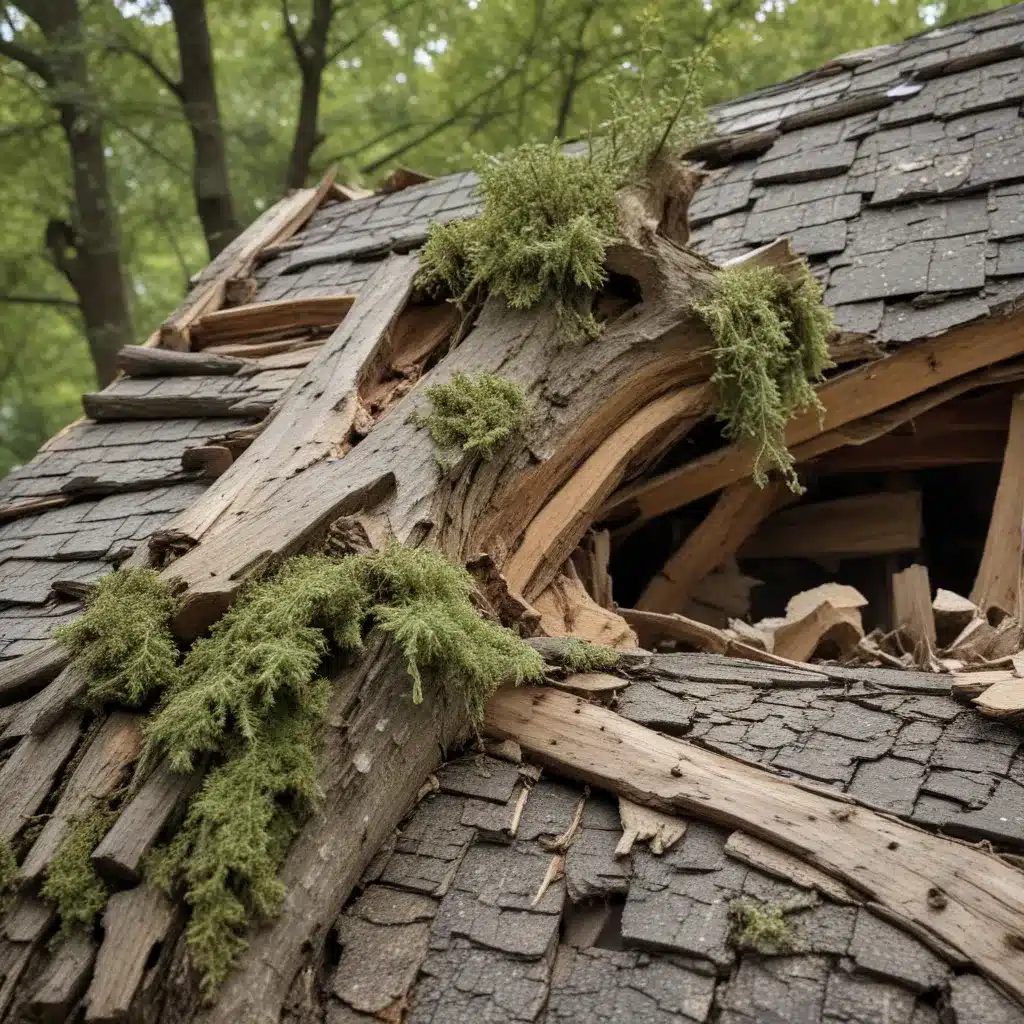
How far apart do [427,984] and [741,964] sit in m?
0.66

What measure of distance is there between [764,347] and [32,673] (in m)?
2.66

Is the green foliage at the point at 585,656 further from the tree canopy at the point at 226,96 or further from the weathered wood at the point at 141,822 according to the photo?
the tree canopy at the point at 226,96

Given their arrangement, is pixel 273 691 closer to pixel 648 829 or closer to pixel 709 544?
pixel 648 829

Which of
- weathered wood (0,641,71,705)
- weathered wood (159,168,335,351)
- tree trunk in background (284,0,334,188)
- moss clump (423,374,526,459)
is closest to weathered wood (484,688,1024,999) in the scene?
moss clump (423,374,526,459)

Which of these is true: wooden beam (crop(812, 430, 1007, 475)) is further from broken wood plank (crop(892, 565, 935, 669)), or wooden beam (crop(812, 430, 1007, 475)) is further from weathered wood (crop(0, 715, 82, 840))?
weathered wood (crop(0, 715, 82, 840))

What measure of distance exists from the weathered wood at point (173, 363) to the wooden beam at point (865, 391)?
205 cm

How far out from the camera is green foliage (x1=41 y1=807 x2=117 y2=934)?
6.55 feet

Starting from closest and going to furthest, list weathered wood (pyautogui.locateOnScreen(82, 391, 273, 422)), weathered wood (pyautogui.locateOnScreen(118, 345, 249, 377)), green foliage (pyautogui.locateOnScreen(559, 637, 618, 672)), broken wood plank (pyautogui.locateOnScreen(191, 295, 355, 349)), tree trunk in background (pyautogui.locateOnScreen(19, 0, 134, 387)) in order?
green foliage (pyautogui.locateOnScreen(559, 637, 618, 672)), weathered wood (pyautogui.locateOnScreen(82, 391, 273, 422)), weathered wood (pyautogui.locateOnScreen(118, 345, 249, 377)), broken wood plank (pyautogui.locateOnScreen(191, 295, 355, 349)), tree trunk in background (pyautogui.locateOnScreen(19, 0, 134, 387))

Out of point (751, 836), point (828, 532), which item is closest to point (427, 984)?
point (751, 836)

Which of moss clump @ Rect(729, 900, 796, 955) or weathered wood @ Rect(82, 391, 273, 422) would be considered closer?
moss clump @ Rect(729, 900, 796, 955)

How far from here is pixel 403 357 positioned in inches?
150

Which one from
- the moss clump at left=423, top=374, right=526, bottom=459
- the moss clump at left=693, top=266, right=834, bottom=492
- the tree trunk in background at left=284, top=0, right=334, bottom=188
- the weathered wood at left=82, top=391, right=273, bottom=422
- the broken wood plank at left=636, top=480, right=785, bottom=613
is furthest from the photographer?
the tree trunk in background at left=284, top=0, right=334, bottom=188

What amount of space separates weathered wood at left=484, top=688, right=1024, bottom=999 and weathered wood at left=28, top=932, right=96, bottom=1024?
3.65 ft

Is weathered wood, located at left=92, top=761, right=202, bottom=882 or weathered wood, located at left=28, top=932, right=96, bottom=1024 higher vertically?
weathered wood, located at left=92, top=761, right=202, bottom=882
